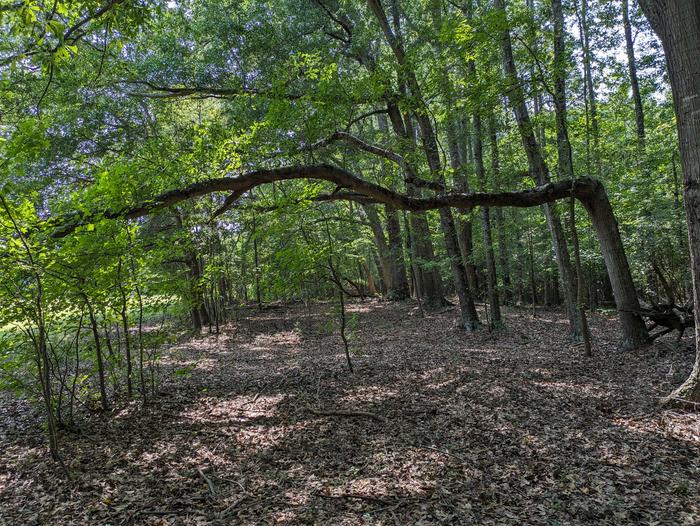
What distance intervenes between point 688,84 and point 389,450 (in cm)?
504

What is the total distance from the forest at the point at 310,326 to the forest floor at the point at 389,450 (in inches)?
1.3

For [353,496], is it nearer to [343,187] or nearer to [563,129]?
[343,187]

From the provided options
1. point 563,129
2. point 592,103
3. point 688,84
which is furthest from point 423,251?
point 688,84

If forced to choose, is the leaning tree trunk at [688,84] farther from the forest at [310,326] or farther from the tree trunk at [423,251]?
the tree trunk at [423,251]

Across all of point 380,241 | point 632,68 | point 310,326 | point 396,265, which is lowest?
point 310,326

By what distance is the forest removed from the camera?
3.72 m

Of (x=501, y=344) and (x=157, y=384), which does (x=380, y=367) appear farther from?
(x=157, y=384)

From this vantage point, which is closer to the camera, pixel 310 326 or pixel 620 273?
pixel 620 273

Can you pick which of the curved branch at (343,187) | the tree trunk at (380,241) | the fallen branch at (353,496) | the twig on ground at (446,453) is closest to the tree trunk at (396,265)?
the tree trunk at (380,241)

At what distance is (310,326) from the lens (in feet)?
44.9

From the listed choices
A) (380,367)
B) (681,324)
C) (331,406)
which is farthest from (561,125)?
(331,406)

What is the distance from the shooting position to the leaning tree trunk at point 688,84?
4328 millimetres

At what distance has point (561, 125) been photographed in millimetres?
7734

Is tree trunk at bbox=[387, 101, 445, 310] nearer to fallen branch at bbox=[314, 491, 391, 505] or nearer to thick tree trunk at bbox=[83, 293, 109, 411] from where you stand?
thick tree trunk at bbox=[83, 293, 109, 411]
